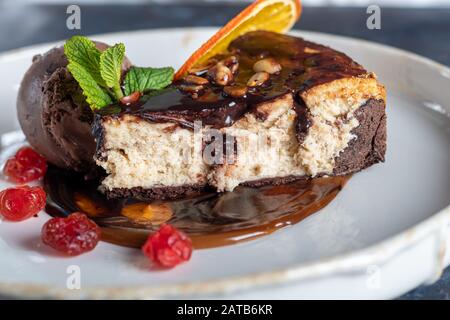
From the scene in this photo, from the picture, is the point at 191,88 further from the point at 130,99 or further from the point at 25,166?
the point at 25,166

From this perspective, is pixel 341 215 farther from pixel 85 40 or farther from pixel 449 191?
pixel 85 40

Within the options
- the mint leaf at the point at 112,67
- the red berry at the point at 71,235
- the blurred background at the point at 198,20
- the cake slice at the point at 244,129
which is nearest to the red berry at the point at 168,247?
the red berry at the point at 71,235

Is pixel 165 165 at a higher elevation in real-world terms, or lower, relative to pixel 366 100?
lower

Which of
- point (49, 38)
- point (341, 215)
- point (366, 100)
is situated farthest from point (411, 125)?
point (49, 38)

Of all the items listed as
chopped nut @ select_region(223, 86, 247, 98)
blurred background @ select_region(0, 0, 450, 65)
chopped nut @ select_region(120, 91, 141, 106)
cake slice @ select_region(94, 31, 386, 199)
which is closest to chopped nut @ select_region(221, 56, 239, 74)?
cake slice @ select_region(94, 31, 386, 199)

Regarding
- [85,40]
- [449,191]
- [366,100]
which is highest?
[85,40]

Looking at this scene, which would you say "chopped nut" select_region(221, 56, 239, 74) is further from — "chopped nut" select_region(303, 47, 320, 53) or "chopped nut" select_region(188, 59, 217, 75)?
"chopped nut" select_region(303, 47, 320, 53)

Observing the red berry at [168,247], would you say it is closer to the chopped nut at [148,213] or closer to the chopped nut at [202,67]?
the chopped nut at [148,213]
